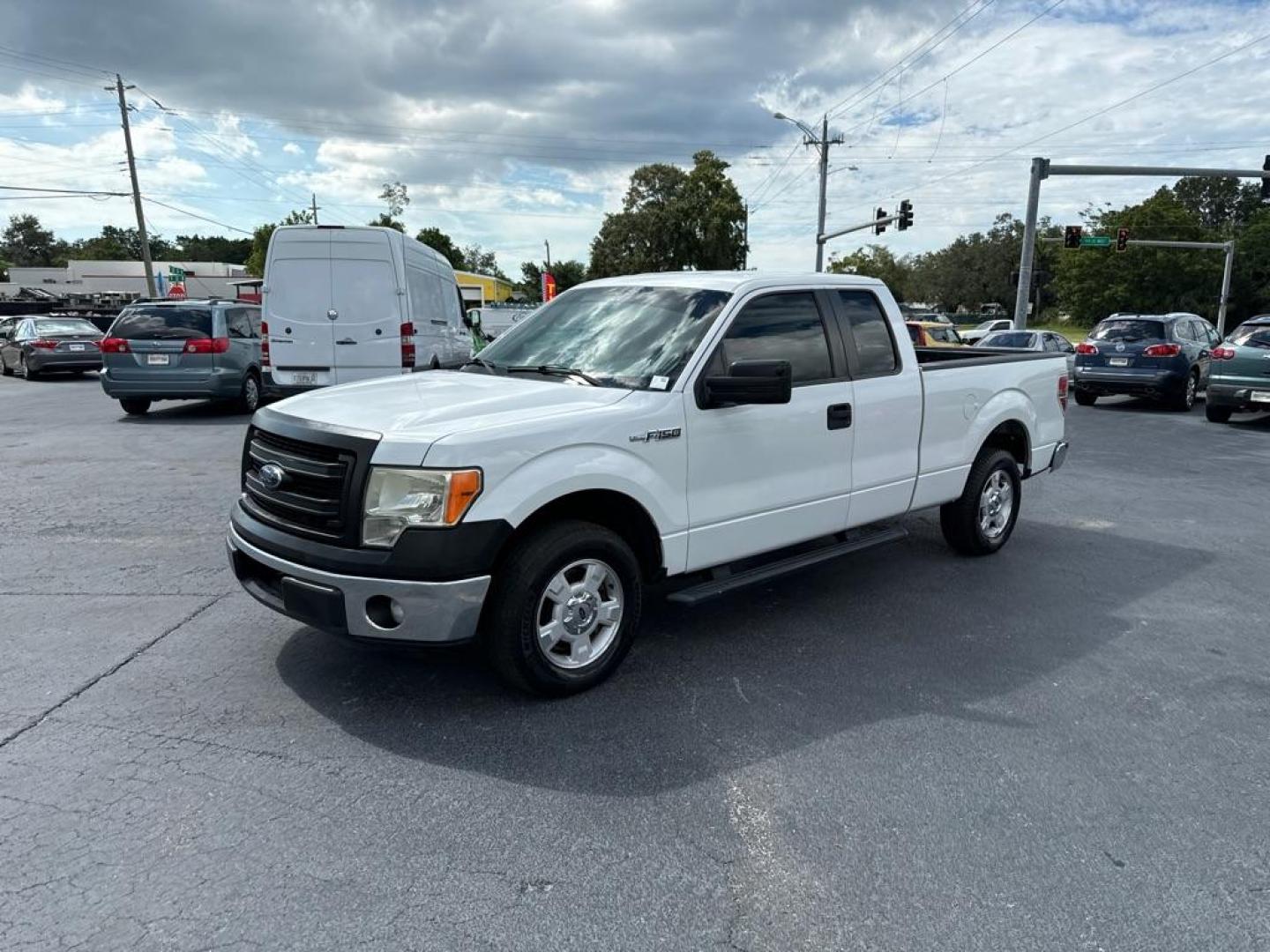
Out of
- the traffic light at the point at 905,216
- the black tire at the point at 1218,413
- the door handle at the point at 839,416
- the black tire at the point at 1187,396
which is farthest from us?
the traffic light at the point at 905,216

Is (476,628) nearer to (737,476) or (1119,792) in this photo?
(737,476)

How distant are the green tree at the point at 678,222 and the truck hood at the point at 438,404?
58.3 m

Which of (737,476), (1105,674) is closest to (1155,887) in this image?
(1105,674)

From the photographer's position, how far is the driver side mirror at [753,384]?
3.98 meters

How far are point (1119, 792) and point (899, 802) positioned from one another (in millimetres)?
866

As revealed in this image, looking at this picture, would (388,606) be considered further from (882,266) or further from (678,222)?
(882,266)

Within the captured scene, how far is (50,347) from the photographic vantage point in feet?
66.5

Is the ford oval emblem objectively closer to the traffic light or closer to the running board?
the running board

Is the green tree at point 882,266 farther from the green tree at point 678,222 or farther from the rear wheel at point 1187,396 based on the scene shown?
the rear wheel at point 1187,396

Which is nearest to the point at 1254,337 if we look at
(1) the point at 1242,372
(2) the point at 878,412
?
(1) the point at 1242,372

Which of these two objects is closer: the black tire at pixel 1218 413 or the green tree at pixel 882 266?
the black tire at pixel 1218 413

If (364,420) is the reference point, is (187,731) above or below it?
below

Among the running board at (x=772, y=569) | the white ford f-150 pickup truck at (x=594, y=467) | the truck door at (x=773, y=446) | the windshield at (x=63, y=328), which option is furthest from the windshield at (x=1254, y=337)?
the windshield at (x=63, y=328)

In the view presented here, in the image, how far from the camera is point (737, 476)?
4.45m
